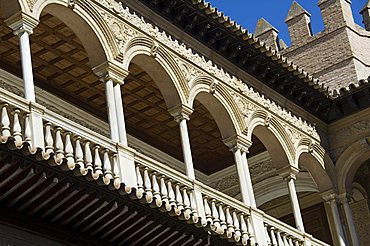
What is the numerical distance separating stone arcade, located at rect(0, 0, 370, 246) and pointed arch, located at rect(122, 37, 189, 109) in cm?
2

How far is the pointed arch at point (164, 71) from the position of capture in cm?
1354

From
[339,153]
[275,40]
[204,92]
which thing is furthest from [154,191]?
[275,40]

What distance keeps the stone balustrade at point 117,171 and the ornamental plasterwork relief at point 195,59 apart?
1997mm

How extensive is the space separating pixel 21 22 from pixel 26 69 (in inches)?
25.6

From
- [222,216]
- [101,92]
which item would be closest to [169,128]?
[101,92]

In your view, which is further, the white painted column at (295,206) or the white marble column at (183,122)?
the white painted column at (295,206)

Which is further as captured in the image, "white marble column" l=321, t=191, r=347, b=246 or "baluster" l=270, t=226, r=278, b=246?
"white marble column" l=321, t=191, r=347, b=246

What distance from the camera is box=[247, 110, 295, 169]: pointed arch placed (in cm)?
1599

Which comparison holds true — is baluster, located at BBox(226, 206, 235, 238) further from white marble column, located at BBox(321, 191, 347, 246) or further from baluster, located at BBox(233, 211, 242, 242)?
white marble column, located at BBox(321, 191, 347, 246)

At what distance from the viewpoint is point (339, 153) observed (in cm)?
1748

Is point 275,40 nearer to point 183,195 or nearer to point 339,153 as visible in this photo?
point 339,153

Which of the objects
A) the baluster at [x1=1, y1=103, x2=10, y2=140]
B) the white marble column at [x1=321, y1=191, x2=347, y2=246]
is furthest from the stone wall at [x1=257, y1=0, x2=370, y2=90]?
the baluster at [x1=1, y1=103, x2=10, y2=140]

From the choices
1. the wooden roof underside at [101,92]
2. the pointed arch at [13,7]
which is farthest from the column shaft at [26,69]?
the wooden roof underside at [101,92]

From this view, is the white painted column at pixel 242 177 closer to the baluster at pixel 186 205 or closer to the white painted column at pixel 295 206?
the white painted column at pixel 295 206
